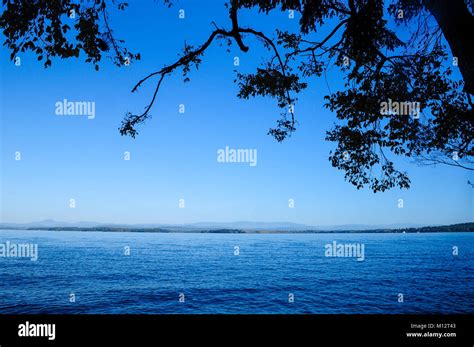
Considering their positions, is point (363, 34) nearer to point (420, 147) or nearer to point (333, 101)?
point (333, 101)

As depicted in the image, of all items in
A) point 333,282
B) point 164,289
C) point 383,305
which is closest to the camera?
point 383,305

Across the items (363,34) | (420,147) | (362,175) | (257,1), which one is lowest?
(362,175)

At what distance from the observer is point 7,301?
1604 inches

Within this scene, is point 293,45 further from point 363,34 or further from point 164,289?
point 164,289

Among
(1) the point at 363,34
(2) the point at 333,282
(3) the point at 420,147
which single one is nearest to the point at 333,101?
(1) the point at 363,34

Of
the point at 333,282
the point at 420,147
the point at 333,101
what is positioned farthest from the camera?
the point at 333,282

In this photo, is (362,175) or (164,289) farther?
(164,289)

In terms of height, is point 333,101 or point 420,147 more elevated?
point 333,101
